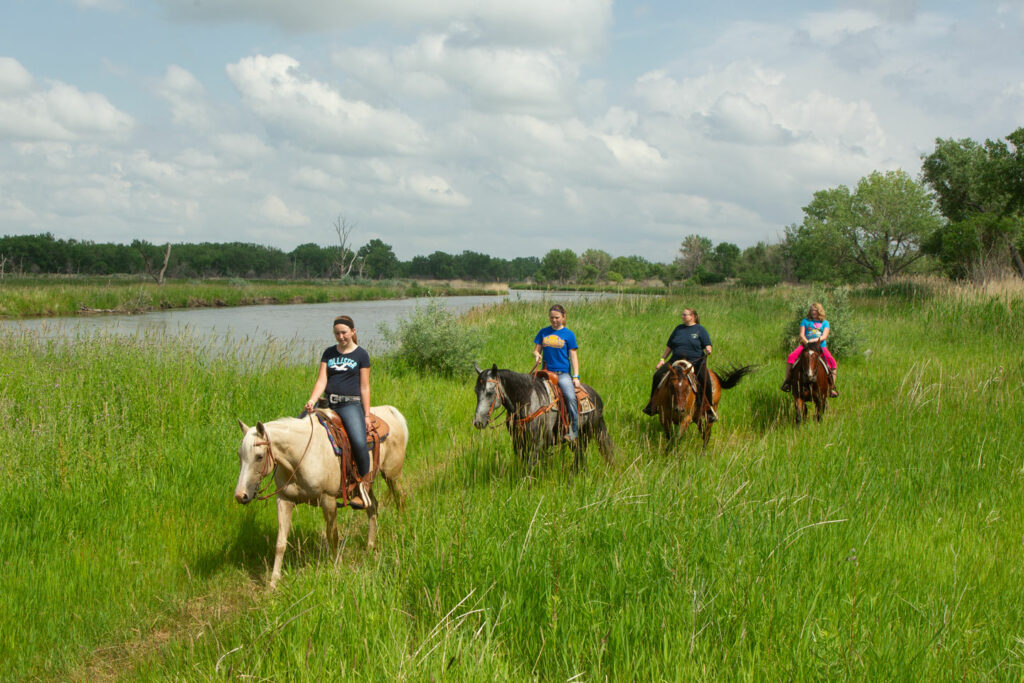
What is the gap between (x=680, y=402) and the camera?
9086mm

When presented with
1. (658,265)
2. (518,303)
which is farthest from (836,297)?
(658,265)

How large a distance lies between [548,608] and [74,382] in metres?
9.52

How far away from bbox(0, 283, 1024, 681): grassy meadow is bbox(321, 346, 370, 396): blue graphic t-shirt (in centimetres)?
117

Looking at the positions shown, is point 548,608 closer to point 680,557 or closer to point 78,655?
→ point 680,557

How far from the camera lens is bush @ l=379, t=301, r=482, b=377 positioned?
49.0ft

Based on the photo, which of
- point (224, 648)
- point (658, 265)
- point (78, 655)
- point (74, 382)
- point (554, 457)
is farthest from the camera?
point (658, 265)

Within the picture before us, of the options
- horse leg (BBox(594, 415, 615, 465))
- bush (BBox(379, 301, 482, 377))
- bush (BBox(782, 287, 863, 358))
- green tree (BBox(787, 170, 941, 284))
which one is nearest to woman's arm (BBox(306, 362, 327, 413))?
horse leg (BBox(594, 415, 615, 465))

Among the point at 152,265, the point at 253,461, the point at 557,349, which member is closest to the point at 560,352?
the point at 557,349

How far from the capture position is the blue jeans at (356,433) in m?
6.36

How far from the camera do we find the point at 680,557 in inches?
153

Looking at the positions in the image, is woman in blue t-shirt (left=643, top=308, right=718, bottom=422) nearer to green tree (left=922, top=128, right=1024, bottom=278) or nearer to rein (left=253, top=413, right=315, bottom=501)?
rein (left=253, top=413, right=315, bottom=501)

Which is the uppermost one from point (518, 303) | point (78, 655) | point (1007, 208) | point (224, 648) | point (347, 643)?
point (1007, 208)

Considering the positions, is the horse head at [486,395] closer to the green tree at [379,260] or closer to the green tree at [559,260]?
the green tree at [379,260]

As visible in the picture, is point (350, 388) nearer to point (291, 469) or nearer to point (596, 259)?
point (291, 469)
